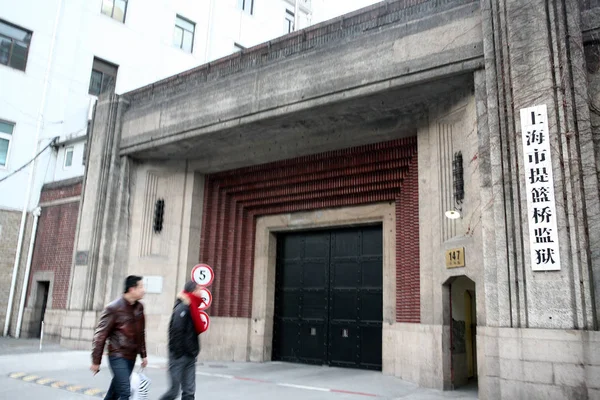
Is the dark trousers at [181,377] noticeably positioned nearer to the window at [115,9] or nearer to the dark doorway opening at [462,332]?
the dark doorway opening at [462,332]

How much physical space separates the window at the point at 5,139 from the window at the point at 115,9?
5435 mm

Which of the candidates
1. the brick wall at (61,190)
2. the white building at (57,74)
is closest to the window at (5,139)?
the white building at (57,74)

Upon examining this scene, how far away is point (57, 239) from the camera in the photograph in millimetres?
15992

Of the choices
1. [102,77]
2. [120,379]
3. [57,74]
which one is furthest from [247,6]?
[120,379]

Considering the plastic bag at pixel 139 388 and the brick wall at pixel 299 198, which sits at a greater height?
the brick wall at pixel 299 198

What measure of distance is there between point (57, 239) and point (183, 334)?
12351 millimetres

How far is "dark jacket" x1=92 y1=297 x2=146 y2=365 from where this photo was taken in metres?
4.95

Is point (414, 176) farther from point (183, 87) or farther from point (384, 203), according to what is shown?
point (183, 87)

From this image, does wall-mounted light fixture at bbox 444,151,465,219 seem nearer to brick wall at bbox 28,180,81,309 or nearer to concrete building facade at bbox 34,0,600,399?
concrete building facade at bbox 34,0,600,399

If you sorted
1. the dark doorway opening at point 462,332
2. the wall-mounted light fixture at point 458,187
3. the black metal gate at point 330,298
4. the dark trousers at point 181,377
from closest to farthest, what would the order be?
the dark trousers at point 181,377, the wall-mounted light fixture at point 458,187, the dark doorway opening at point 462,332, the black metal gate at point 330,298

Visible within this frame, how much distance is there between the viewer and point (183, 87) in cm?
1268

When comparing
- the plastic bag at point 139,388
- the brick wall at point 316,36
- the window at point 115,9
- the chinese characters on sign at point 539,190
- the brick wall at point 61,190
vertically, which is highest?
the window at point 115,9

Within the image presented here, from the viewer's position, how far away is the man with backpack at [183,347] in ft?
17.4

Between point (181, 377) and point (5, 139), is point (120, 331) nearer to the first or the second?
point (181, 377)
